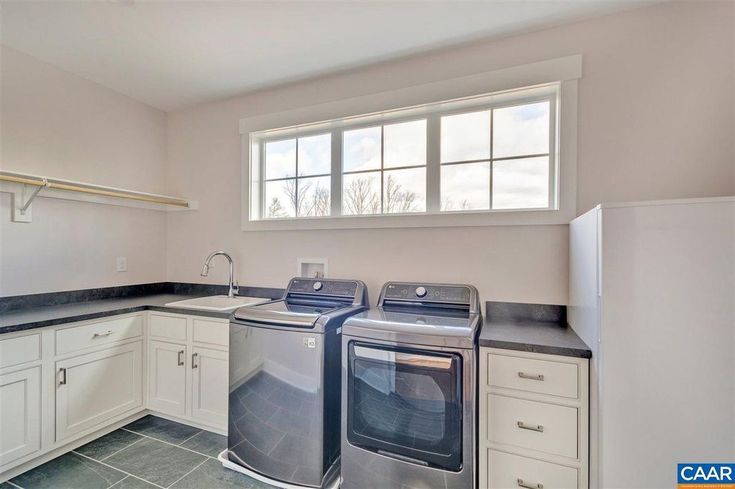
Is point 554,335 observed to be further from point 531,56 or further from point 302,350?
point 531,56

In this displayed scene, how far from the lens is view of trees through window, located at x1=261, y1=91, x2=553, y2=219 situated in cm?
196

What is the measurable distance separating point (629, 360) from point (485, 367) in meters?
0.53

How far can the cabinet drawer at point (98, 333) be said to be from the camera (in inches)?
74.9

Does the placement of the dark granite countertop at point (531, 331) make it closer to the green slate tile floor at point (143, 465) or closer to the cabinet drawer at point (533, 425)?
the cabinet drawer at point (533, 425)

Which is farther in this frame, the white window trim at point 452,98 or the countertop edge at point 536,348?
the white window trim at point 452,98

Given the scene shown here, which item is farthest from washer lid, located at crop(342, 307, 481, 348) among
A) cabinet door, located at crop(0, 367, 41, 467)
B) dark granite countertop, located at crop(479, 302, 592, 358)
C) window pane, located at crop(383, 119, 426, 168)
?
cabinet door, located at crop(0, 367, 41, 467)

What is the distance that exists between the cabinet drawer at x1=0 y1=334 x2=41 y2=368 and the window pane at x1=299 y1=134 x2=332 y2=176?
187 cm

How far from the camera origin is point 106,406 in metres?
2.11

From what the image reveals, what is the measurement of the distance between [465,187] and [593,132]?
715mm

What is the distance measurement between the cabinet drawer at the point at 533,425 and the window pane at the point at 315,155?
187 centimetres

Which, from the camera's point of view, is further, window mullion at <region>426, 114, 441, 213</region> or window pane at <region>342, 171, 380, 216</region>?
window pane at <region>342, 171, 380, 216</region>

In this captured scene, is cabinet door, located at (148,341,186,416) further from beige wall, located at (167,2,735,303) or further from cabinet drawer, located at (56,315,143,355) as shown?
beige wall, located at (167,2,735,303)

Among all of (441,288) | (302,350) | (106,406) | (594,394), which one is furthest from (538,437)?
(106,406)

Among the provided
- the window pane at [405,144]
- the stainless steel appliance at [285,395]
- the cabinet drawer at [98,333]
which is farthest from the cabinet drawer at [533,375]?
the cabinet drawer at [98,333]
